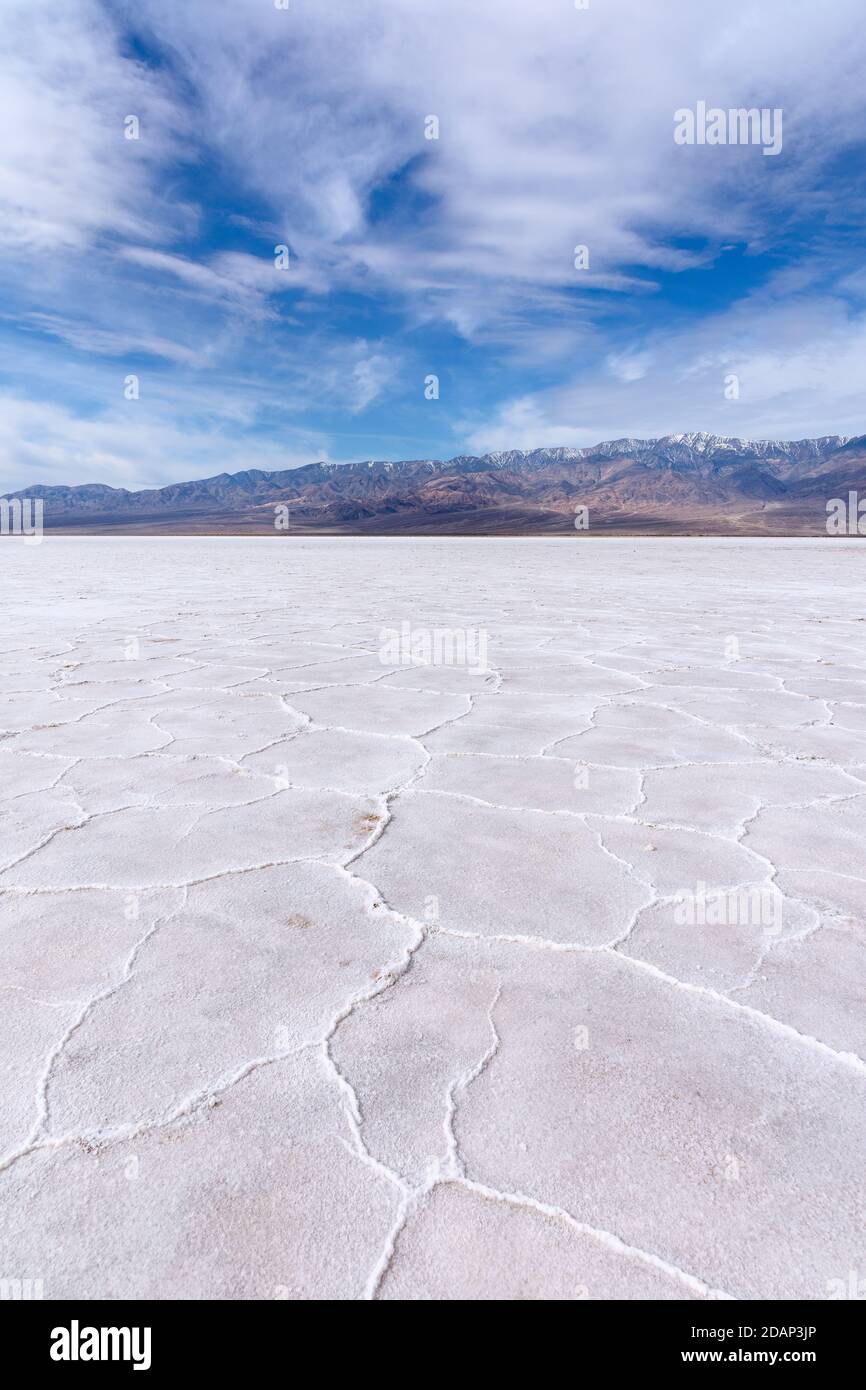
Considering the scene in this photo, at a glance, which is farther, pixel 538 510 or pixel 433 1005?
pixel 538 510

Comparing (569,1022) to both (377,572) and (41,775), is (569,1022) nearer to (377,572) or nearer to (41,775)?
(41,775)

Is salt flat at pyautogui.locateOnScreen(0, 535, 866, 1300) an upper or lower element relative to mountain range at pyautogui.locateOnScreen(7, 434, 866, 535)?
lower

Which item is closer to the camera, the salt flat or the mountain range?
the salt flat

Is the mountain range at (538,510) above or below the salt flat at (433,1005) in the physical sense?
above

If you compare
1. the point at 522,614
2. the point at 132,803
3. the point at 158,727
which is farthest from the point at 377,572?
the point at 132,803

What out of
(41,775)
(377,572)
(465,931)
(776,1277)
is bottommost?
(776,1277)

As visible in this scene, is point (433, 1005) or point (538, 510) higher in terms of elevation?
point (538, 510)

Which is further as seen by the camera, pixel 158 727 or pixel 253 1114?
pixel 158 727

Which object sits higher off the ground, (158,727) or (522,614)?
(522,614)
